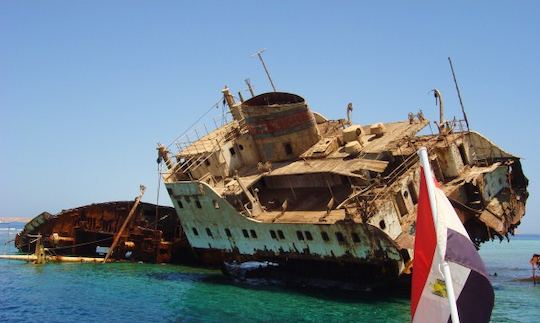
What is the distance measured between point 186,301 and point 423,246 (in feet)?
58.7

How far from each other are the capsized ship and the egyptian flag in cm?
1377

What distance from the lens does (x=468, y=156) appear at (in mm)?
24688

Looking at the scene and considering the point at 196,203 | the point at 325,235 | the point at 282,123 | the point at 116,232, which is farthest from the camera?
the point at 116,232

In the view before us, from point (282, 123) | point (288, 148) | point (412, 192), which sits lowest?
point (412, 192)

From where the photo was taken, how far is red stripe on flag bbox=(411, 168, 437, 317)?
4.93 meters

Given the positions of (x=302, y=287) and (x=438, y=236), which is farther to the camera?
(x=302, y=287)

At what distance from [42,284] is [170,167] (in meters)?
9.08

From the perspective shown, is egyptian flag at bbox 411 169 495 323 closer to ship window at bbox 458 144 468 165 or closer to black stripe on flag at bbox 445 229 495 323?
black stripe on flag at bbox 445 229 495 323

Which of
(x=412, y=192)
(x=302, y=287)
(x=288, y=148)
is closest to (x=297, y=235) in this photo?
(x=302, y=287)

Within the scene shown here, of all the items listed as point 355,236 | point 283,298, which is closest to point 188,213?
point 283,298

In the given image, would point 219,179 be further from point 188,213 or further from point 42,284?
point 42,284

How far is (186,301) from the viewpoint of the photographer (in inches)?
845

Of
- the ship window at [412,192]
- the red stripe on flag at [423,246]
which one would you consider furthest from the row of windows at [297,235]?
the red stripe on flag at [423,246]

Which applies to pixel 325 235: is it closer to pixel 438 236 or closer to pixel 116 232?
pixel 438 236
